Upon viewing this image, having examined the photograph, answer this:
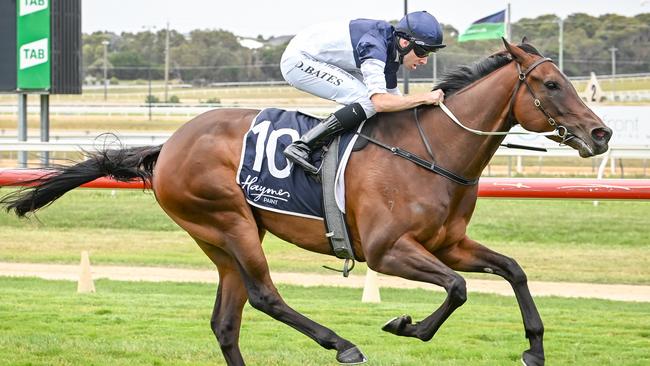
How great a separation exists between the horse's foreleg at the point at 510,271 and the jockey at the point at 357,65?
2.65ft

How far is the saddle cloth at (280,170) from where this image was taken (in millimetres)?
5992

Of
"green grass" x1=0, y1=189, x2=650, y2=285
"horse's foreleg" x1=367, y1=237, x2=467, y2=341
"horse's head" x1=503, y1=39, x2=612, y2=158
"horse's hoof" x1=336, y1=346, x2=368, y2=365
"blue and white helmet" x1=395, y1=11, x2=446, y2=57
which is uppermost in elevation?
"blue and white helmet" x1=395, y1=11, x2=446, y2=57

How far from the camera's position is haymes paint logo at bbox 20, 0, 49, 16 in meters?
17.2

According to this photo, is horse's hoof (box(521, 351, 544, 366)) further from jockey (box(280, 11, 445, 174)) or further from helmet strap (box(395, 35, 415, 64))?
helmet strap (box(395, 35, 415, 64))

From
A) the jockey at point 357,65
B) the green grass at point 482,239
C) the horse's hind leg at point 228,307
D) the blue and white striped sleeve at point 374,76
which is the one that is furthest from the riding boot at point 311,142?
the green grass at point 482,239

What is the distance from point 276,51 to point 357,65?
56696 mm

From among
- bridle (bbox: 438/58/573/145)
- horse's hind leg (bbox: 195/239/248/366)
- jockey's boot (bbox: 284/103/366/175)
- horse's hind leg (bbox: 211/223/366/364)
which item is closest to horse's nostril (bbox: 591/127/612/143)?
bridle (bbox: 438/58/573/145)

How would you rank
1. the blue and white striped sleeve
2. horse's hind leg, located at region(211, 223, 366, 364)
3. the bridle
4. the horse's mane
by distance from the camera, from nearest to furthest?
the bridle → the blue and white striped sleeve → the horse's mane → horse's hind leg, located at region(211, 223, 366, 364)

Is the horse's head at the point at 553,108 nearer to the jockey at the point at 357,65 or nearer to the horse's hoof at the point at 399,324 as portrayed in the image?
the jockey at the point at 357,65

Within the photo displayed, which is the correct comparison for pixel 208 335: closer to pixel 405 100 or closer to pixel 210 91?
pixel 405 100

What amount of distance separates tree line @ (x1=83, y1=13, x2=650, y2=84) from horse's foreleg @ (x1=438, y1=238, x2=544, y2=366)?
41.1 metres

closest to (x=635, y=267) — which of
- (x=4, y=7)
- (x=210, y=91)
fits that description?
(x=4, y=7)

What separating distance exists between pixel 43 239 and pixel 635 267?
7.81 m

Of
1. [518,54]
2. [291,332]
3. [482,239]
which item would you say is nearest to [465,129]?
[518,54]
